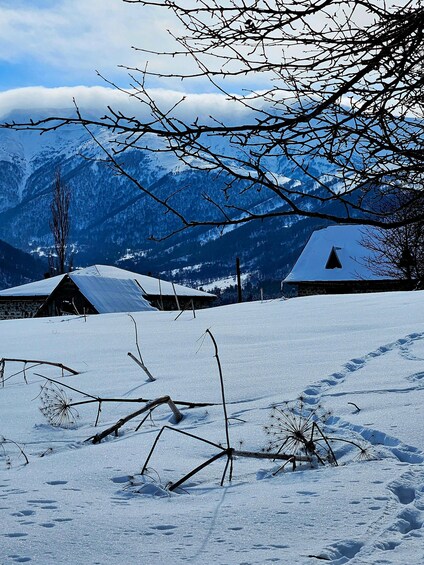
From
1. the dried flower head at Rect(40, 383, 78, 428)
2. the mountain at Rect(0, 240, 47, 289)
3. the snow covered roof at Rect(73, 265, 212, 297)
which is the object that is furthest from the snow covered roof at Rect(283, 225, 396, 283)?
the mountain at Rect(0, 240, 47, 289)

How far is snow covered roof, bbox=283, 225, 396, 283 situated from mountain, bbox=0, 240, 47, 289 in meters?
99.4

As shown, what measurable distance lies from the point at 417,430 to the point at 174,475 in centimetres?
99

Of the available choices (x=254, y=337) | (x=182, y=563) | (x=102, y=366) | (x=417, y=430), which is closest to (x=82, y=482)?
(x=182, y=563)

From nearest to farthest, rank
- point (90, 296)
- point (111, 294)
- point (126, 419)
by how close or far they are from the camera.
Result: point (126, 419)
point (90, 296)
point (111, 294)

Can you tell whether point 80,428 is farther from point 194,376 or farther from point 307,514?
point 307,514

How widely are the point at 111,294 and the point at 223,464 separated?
20.5 meters

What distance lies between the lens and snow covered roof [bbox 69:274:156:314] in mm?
21688

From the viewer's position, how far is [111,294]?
22.6 metres

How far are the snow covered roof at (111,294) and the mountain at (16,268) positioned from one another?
106 metres

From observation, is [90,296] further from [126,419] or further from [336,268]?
[126,419]

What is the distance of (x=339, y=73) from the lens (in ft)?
7.88

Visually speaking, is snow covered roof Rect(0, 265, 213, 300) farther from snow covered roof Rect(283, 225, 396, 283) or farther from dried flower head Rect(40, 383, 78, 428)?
dried flower head Rect(40, 383, 78, 428)

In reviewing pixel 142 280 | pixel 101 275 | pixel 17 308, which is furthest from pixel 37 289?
pixel 142 280

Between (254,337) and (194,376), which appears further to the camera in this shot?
(254,337)
